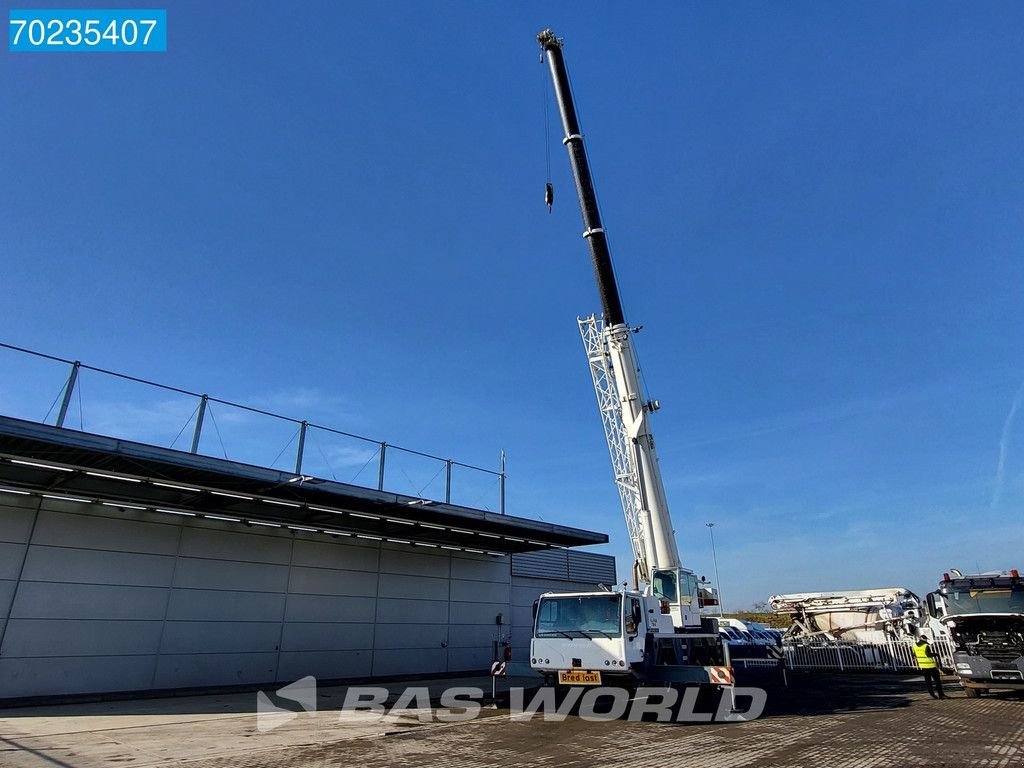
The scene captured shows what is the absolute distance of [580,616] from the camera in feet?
44.6

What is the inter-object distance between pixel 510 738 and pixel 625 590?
4.22 m

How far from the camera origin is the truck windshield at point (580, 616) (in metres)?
13.1

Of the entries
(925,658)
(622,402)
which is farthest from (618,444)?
(925,658)

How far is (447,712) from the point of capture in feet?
46.4

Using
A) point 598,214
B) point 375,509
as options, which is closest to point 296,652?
point 375,509

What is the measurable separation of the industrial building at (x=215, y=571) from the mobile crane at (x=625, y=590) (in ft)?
18.9

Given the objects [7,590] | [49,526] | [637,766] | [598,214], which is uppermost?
[598,214]

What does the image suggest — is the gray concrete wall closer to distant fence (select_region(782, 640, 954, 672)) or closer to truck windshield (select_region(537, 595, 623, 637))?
truck windshield (select_region(537, 595, 623, 637))

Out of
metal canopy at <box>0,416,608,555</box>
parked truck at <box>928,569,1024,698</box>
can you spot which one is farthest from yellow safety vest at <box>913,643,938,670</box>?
metal canopy at <box>0,416,608,555</box>

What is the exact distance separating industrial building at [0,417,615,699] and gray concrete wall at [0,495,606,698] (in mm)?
36

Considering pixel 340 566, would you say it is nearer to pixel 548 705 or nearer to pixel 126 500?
pixel 126 500

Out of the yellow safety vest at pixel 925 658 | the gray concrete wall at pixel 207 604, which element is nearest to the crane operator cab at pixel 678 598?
the yellow safety vest at pixel 925 658

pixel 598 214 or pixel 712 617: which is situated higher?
pixel 598 214

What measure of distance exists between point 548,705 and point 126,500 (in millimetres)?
12325
